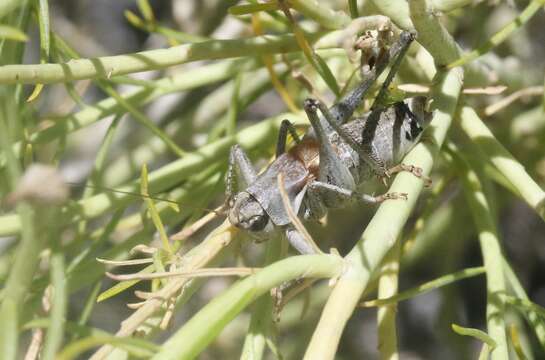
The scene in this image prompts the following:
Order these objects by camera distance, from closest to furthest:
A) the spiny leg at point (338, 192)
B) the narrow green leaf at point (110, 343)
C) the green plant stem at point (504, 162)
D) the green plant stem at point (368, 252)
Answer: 1. the narrow green leaf at point (110, 343)
2. the green plant stem at point (368, 252)
3. the green plant stem at point (504, 162)
4. the spiny leg at point (338, 192)

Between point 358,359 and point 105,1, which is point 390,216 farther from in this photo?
point 105,1

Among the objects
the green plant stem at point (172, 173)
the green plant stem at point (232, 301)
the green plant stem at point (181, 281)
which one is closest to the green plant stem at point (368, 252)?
the green plant stem at point (232, 301)

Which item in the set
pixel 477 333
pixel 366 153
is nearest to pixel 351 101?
pixel 366 153

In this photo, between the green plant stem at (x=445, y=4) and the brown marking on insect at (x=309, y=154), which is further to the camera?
the brown marking on insect at (x=309, y=154)

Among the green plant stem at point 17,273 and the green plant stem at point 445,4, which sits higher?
the green plant stem at point 445,4

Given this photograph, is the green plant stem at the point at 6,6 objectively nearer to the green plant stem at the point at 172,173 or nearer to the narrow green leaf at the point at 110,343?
the green plant stem at the point at 172,173

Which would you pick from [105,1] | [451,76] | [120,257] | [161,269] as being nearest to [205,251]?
[161,269]

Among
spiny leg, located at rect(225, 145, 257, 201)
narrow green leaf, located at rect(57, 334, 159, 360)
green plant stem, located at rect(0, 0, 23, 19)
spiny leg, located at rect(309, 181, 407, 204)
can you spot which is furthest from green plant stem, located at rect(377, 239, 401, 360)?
green plant stem, located at rect(0, 0, 23, 19)

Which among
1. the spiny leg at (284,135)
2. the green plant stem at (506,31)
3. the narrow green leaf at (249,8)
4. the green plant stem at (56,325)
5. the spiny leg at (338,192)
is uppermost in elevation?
the narrow green leaf at (249,8)
